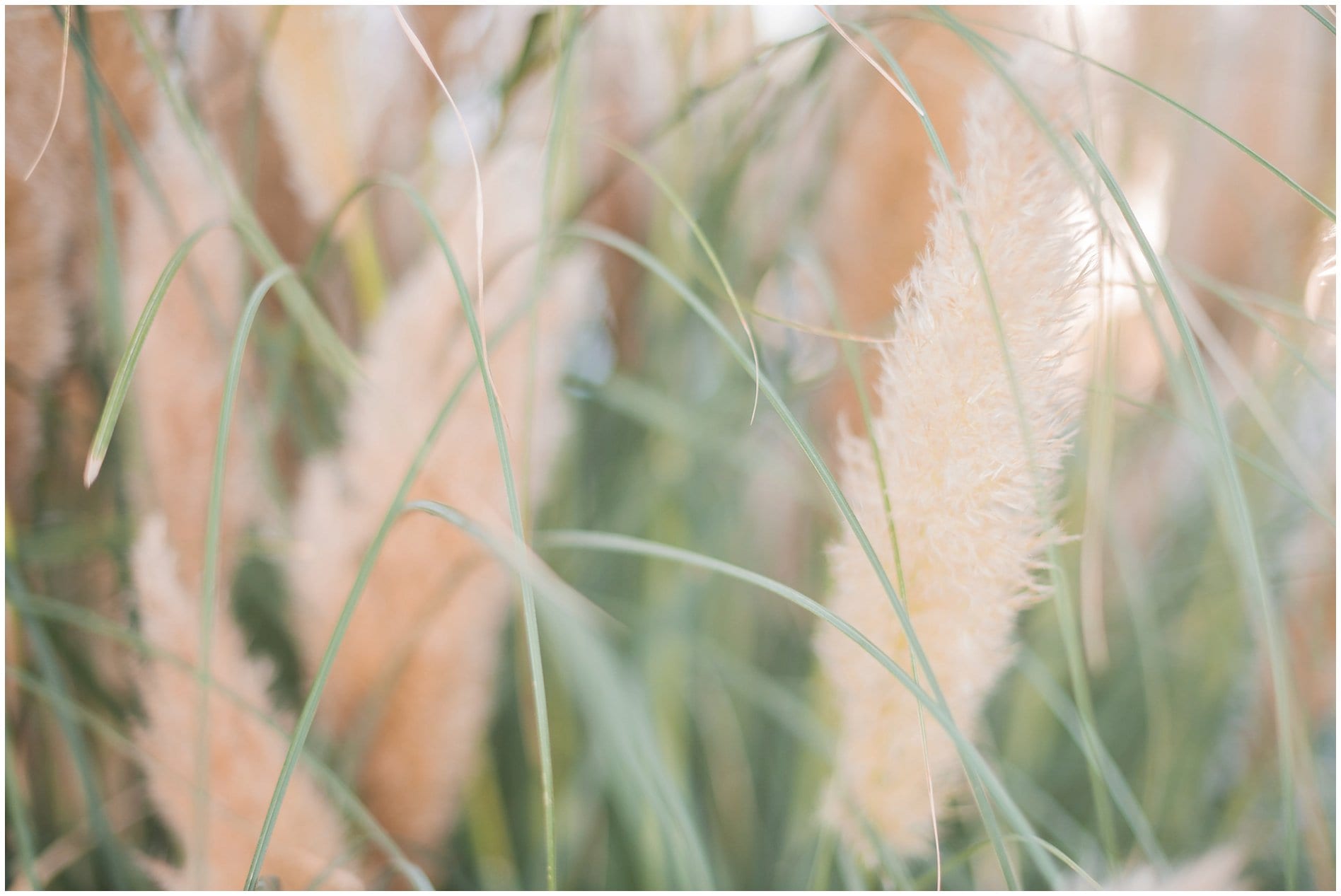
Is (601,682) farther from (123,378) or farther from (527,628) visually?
(123,378)

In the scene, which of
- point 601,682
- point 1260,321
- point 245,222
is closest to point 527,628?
point 601,682

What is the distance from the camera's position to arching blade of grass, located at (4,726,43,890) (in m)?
0.40

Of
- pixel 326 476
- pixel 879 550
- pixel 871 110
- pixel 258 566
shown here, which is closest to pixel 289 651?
pixel 258 566

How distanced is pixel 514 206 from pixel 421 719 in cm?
30

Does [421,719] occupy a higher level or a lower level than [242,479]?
lower

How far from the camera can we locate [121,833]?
1.58 feet

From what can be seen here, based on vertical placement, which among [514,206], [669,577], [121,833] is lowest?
[121,833]

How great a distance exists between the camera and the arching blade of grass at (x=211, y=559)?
29cm

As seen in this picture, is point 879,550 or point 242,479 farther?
point 242,479

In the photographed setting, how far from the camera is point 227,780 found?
40 centimetres

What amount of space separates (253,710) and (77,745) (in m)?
0.15

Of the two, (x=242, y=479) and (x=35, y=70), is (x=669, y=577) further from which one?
(x=35, y=70)

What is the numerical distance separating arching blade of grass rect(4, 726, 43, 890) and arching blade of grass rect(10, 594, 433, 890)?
87 millimetres

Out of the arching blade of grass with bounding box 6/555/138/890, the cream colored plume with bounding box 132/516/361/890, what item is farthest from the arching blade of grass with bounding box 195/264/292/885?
the arching blade of grass with bounding box 6/555/138/890
